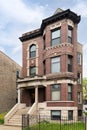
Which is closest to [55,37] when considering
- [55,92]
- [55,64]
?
[55,64]

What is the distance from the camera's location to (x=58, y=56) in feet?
88.6

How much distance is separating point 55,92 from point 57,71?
2.28 metres

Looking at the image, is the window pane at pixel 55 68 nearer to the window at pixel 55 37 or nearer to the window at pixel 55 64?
the window at pixel 55 64

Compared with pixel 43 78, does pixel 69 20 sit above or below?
above

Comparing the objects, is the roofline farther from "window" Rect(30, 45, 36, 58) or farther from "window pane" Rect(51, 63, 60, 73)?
"window pane" Rect(51, 63, 60, 73)

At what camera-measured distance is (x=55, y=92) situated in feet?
87.7

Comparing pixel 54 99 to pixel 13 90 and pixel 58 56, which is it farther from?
pixel 13 90

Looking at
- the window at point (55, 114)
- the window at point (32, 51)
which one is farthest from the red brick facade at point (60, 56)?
the window at point (32, 51)

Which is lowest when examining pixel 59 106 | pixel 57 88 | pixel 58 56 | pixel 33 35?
pixel 59 106

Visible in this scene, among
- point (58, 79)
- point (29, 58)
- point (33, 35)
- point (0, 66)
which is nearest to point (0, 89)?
point (0, 66)

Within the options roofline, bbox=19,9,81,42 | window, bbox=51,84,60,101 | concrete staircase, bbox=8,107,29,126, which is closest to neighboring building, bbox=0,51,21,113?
concrete staircase, bbox=8,107,29,126

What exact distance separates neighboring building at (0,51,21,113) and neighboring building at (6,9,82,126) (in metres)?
5.46

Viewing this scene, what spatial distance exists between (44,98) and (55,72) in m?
4.18

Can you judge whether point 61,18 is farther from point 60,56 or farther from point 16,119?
point 16,119
